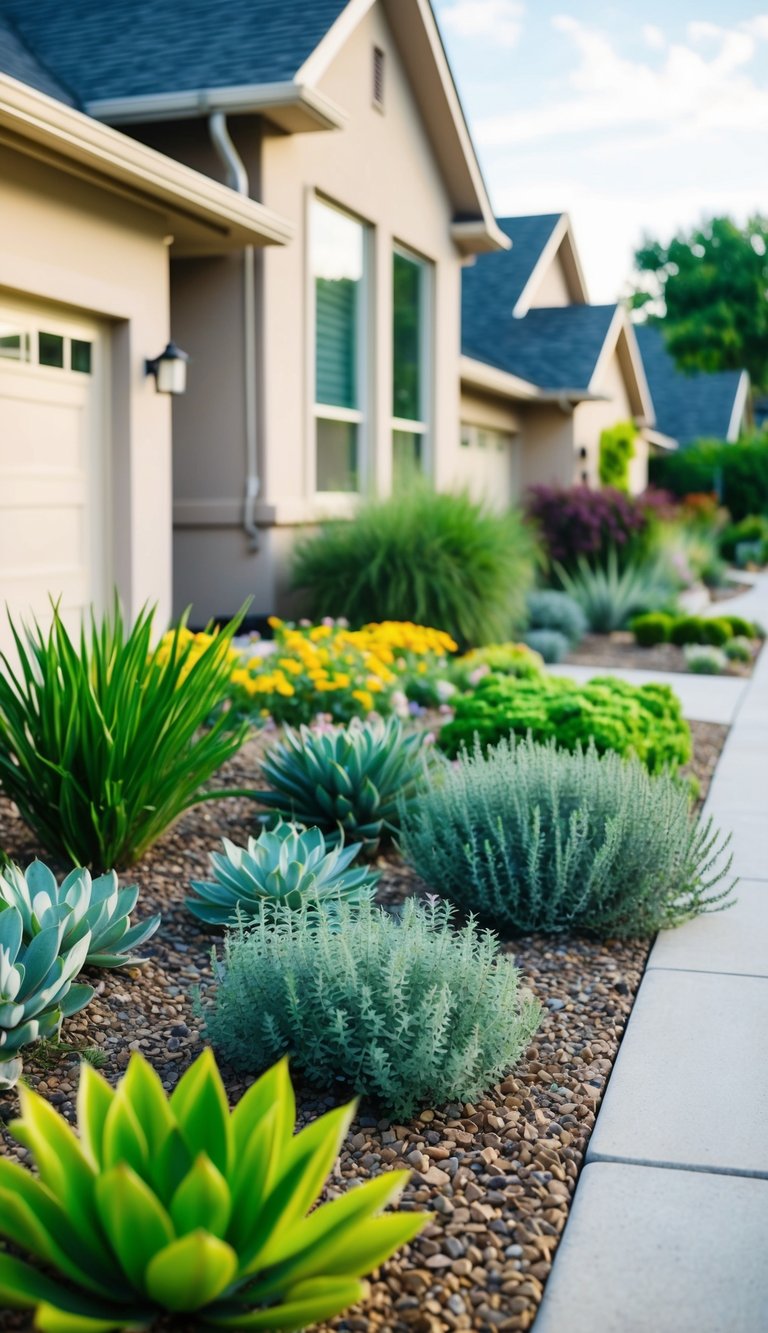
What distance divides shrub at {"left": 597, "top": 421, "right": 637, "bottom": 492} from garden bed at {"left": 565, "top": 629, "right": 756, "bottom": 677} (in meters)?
9.88

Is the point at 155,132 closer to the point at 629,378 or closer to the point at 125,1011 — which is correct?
the point at 125,1011

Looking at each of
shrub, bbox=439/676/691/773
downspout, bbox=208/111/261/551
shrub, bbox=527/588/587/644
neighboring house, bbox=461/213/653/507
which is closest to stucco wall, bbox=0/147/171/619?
downspout, bbox=208/111/261/551

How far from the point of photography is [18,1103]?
3.18m

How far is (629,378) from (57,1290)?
2527cm

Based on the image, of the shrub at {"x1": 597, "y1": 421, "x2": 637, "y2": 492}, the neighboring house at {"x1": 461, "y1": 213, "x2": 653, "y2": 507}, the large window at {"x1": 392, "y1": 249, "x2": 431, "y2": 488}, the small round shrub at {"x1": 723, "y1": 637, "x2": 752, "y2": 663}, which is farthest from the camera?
the shrub at {"x1": 597, "y1": 421, "x2": 637, "y2": 492}

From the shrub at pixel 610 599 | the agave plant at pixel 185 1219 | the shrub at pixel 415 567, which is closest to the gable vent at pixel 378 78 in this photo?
the shrub at pixel 415 567

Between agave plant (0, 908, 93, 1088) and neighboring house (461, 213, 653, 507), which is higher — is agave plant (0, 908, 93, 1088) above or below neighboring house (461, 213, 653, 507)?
below

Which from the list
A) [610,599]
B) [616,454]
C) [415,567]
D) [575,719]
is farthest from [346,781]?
[616,454]

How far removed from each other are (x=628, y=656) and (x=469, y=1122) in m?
10.1

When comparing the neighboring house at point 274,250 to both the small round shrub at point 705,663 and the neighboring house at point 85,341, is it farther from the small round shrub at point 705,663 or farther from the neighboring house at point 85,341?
the small round shrub at point 705,663

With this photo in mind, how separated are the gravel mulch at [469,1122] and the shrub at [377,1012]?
89mm

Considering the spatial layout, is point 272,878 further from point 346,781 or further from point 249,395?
point 249,395

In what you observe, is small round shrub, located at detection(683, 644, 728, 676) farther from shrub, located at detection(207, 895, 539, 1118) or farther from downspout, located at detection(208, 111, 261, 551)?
shrub, located at detection(207, 895, 539, 1118)

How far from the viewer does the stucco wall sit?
7.64 metres
